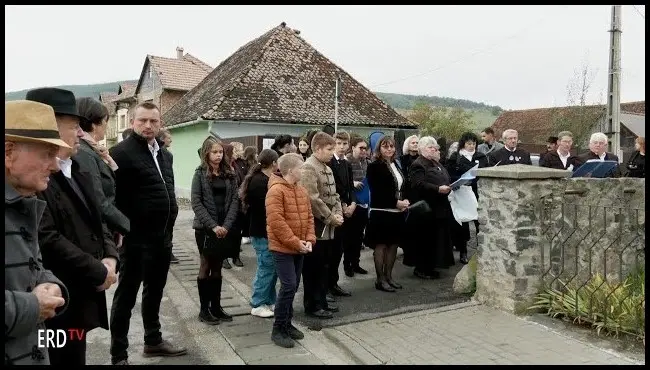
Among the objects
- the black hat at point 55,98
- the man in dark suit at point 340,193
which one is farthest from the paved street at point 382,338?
the black hat at point 55,98

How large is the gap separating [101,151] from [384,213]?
3685 mm

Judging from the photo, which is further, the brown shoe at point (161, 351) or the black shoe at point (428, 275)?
the black shoe at point (428, 275)

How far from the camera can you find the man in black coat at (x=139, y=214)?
438 centimetres

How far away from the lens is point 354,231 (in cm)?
721

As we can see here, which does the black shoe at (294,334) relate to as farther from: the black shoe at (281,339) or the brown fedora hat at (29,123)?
the brown fedora hat at (29,123)

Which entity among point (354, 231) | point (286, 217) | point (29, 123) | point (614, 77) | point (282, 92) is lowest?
point (354, 231)

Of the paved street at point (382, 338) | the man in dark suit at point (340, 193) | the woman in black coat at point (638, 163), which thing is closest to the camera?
the paved street at point (382, 338)

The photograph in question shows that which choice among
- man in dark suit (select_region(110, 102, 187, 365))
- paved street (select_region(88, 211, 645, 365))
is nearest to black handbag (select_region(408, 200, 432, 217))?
paved street (select_region(88, 211, 645, 365))

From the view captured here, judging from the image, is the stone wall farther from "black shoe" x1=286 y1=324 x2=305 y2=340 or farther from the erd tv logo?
the erd tv logo

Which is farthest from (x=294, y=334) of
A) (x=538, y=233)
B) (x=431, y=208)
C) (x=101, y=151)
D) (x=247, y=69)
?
(x=247, y=69)

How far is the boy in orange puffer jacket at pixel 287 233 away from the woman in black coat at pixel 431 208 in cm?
254

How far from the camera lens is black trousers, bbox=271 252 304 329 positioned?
4871mm

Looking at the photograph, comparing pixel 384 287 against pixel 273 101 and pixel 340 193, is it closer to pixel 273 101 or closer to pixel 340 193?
pixel 340 193

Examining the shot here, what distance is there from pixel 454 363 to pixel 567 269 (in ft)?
7.63
